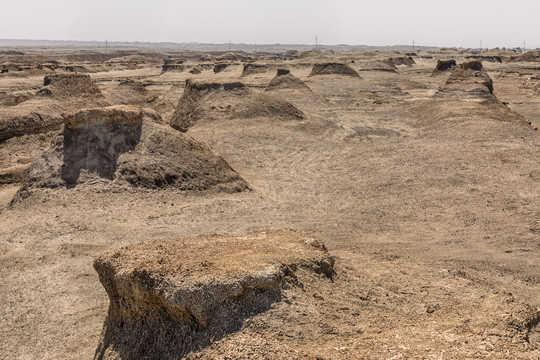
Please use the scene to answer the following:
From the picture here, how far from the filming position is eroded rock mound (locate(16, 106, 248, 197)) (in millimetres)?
12422

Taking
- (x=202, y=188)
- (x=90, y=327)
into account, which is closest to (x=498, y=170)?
(x=202, y=188)

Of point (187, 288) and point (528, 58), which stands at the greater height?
point (528, 58)

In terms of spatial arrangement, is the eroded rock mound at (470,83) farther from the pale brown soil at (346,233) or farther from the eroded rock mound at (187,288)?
the eroded rock mound at (187,288)

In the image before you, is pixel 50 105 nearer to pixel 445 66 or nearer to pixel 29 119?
pixel 29 119

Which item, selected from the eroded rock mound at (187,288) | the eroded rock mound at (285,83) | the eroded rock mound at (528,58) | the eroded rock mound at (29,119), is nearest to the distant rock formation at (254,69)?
the eroded rock mound at (285,83)

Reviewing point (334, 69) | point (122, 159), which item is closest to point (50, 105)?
point (122, 159)

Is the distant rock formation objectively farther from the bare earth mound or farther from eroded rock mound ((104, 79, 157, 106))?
the bare earth mound

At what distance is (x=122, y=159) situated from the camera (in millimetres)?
12766

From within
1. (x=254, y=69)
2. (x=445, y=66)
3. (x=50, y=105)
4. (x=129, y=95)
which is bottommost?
(x=50, y=105)

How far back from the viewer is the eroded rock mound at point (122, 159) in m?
12.4

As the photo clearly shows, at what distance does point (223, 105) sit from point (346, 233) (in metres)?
A: 13.9

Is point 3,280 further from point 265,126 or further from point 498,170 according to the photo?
point 265,126

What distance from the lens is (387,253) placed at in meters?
9.59

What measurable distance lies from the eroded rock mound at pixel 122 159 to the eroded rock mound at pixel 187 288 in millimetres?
6434
